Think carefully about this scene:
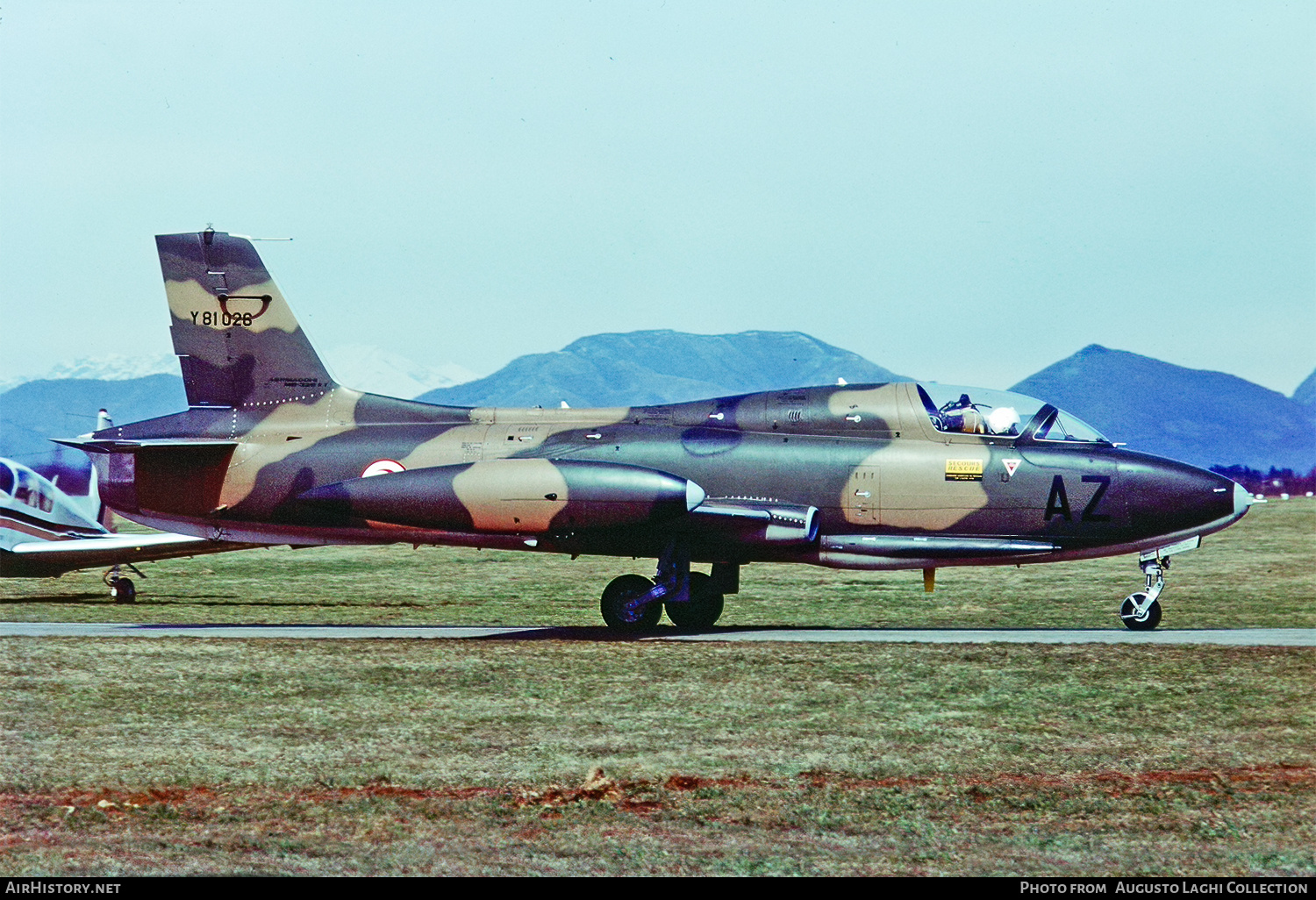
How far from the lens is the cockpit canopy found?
1862cm

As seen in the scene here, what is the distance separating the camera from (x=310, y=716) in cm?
1238

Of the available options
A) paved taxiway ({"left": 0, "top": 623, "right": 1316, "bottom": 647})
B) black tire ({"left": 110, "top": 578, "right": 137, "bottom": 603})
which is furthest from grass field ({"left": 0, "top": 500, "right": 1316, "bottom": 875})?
black tire ({"left": 110, "top": 578, "right": 137, "bottom": 603})

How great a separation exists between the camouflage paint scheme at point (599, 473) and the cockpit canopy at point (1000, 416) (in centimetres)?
10

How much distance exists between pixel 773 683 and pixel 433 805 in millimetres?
5218

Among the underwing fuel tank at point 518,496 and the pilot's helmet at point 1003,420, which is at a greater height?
the pilot's helmet at point 1003,420

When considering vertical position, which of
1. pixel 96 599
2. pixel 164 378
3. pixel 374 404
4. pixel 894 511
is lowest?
pixel 96 599

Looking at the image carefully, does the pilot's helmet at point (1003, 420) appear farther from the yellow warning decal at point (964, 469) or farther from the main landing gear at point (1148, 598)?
the main landing gear at point (1148, 598)

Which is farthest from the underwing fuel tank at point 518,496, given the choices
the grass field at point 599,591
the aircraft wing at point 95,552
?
the aircraft wing at point 95,552

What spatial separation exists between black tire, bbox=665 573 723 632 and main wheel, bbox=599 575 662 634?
0.96 m

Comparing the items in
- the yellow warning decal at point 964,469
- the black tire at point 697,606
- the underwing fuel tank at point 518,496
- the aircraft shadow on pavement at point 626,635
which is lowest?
the aircraft shadow on pavement at point 626,635

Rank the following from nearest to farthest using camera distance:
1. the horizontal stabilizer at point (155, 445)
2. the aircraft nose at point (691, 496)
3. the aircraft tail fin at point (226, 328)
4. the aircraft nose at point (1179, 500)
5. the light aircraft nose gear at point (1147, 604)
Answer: the aircraft nose at point (691, 496) < the aircraft nose at point (1179, 500) < the light aircraft nose gear at point (1147, 604) < the horizontal stabilizer at point (155, 445) < the aircraft tail fin at point (226, 328)

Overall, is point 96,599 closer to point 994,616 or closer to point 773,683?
point 994,616

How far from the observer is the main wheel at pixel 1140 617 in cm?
1884
